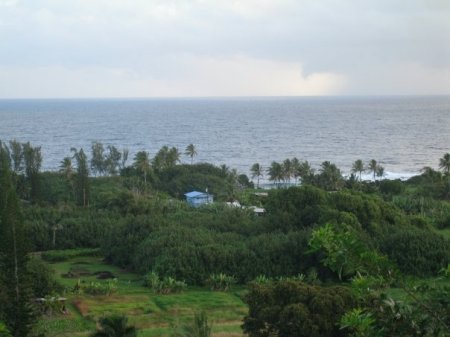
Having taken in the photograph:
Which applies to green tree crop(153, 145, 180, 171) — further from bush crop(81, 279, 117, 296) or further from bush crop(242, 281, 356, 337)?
bush crop(242, 281, 356, 337)

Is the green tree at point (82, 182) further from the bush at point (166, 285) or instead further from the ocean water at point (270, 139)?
the ocean water at point (270, 139)

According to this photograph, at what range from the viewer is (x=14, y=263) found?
2005cm

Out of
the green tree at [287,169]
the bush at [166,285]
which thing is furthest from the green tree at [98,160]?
the bush at [166,285]

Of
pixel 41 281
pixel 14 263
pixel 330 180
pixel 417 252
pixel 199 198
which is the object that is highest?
pixel 14 263

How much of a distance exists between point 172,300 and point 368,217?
1636 cm

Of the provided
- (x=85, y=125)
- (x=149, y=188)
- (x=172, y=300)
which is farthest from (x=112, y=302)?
(x=85, y=125)

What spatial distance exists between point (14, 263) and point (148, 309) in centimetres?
799

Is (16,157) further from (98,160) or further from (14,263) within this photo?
(14,263)

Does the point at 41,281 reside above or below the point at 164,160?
below

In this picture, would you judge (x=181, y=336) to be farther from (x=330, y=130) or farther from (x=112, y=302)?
(x=330, y=130)

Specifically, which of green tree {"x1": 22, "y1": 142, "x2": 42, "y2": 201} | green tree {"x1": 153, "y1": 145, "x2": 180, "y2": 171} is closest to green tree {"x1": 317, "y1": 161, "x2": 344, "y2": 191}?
green tree {"x1": 153, "y1": 145, "x2": 180, "y2": 171}

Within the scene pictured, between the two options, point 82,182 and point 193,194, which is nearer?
point 82,182

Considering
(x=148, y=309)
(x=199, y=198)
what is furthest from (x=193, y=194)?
(x=148, y=309)

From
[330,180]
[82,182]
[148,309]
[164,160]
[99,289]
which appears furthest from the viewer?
[164,160]
